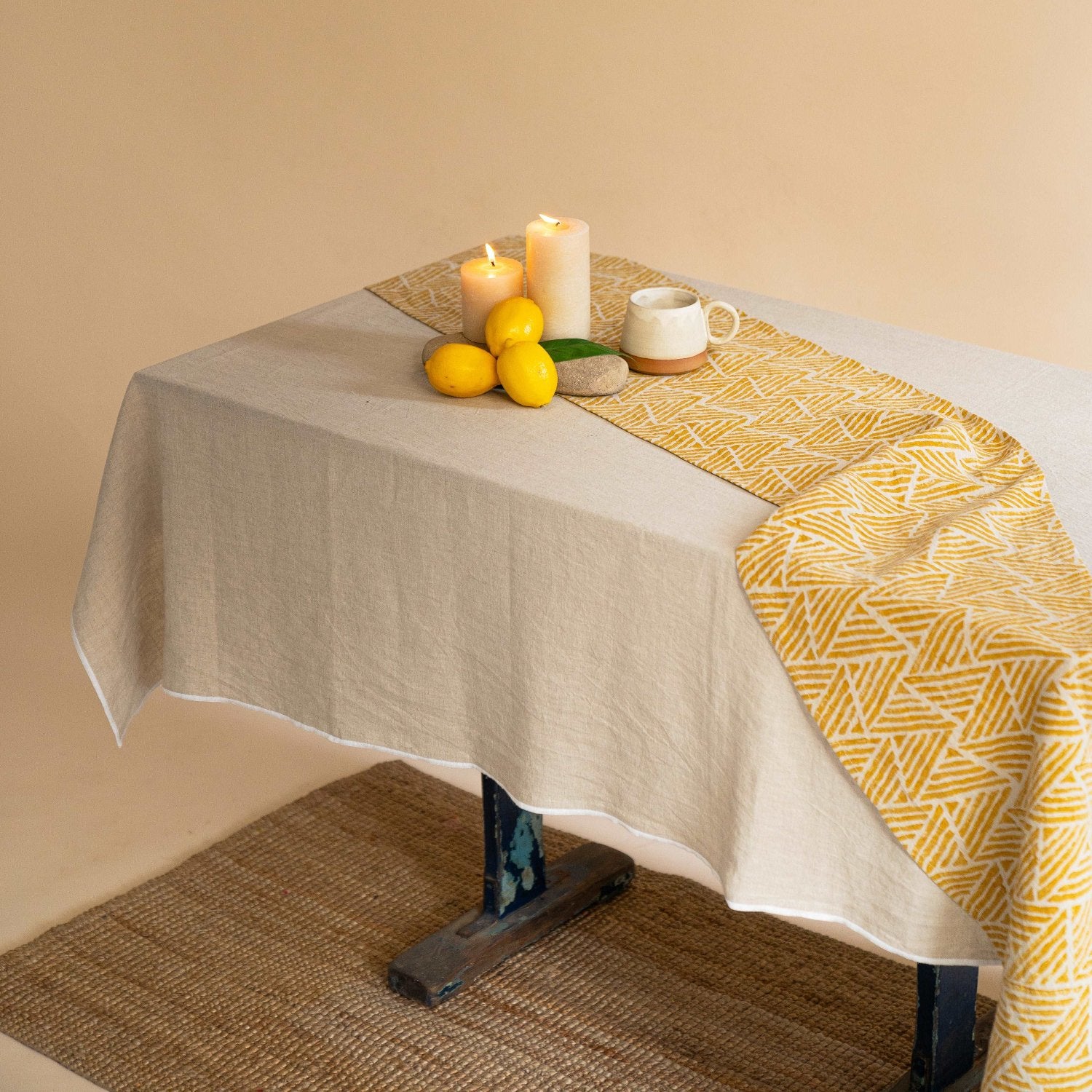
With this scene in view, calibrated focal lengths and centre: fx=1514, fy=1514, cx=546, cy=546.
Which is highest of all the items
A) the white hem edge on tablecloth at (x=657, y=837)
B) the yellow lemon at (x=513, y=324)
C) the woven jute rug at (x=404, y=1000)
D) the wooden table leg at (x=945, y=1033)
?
the yellow lemon at (x=513, y=324)

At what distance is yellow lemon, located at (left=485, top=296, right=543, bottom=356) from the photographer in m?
1.61

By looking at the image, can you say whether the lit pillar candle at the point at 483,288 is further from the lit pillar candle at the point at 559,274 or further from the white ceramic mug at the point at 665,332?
the white ceramic mug at the point at 665,332

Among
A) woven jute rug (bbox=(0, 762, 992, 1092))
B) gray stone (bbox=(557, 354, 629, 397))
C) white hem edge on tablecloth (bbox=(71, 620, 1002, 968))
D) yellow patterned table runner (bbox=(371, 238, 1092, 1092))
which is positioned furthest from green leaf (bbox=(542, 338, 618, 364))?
woven jute rug (bbox=(0, 762, 992, 1092))

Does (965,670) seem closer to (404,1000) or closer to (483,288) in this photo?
(483,288)

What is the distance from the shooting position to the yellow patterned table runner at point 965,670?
115 centimetres

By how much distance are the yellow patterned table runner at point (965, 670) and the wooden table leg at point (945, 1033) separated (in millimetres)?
378

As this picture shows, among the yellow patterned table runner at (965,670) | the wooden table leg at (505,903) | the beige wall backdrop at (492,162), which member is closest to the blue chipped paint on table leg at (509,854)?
the wooden table leg at (505,903)

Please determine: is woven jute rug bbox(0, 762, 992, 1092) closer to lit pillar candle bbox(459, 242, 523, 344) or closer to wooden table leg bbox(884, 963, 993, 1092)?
wooden table leg bbox(884, 963, 993, 1092)

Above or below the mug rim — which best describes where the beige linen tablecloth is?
below

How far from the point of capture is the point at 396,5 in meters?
3.24

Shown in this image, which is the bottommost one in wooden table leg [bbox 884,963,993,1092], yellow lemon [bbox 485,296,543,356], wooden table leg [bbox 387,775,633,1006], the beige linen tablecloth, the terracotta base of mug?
wooden table leg [bbox 387,775,633,1006]

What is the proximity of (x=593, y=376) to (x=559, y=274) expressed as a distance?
0.14 metres

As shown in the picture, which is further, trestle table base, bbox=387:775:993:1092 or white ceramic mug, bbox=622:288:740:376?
trestle table base, bbox=387:775:993:1092

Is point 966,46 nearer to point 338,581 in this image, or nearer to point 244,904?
point 338,581
